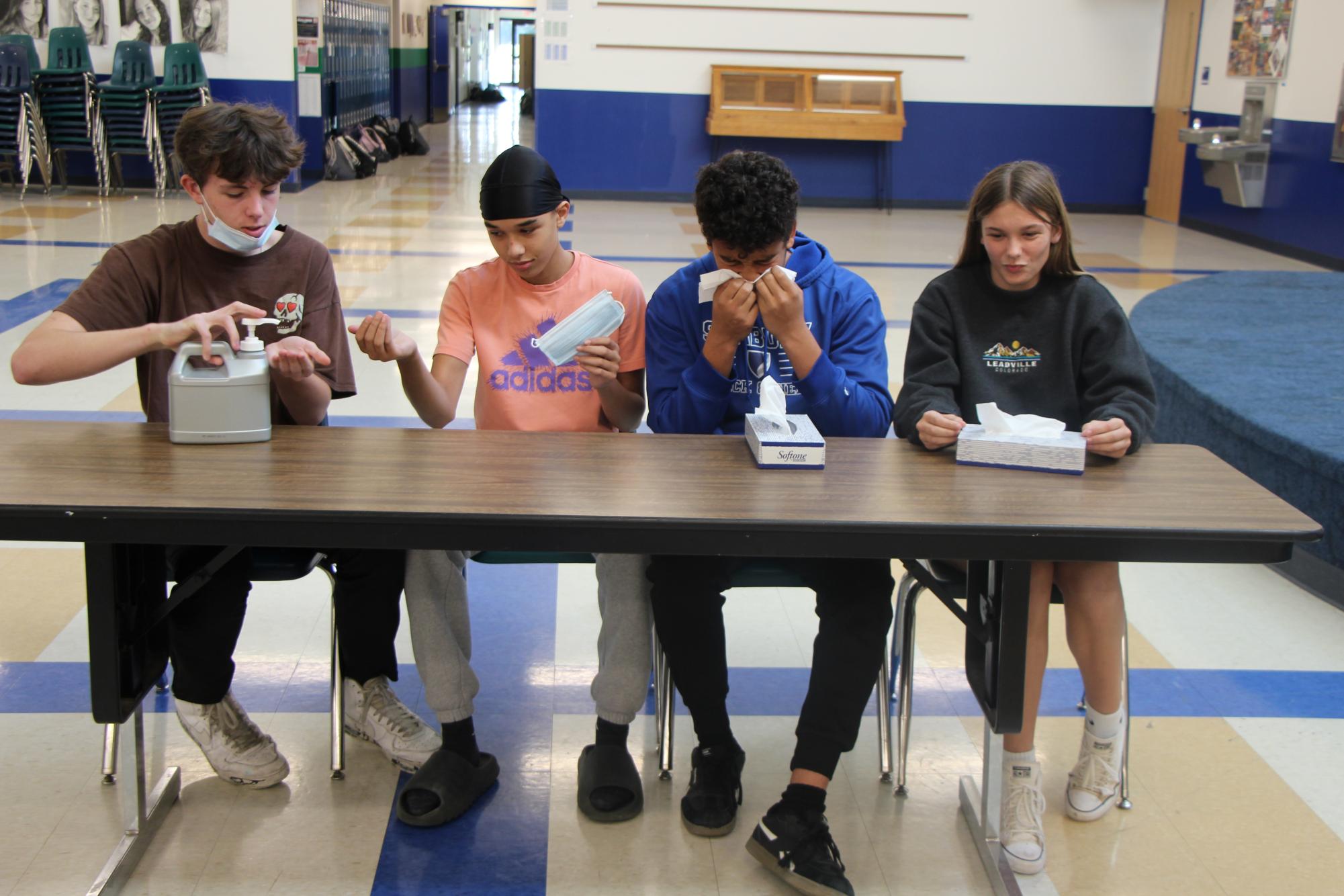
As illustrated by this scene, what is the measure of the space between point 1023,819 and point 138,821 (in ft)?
4.23

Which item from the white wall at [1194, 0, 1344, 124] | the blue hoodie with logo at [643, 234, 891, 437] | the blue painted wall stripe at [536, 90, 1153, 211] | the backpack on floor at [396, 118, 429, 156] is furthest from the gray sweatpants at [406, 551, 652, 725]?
the backpack on floor at [396, 118, 429, 156]

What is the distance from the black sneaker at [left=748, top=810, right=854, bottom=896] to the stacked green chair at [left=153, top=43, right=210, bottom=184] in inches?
342

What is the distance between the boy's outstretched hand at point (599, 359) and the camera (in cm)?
197

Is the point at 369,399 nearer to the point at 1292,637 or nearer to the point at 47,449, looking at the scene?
the point at 47,449

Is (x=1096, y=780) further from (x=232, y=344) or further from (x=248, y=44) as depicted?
(x=248, y=44)

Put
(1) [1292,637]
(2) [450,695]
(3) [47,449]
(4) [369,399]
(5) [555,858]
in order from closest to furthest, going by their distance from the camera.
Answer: (3) [47,449], (5) [555,858], (2) [450,695], (1) [1292,637], (4) [369,399]

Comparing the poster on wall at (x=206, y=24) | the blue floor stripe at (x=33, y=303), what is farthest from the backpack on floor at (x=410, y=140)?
the blue floor stripe at (x=33, y=303)

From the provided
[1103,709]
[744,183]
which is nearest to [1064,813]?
[1103,709]

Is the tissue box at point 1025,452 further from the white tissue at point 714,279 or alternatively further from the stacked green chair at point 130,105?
the stacked green chair at point 130,105

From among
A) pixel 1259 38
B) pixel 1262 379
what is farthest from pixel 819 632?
pixel 1259 38

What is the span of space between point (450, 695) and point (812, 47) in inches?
350

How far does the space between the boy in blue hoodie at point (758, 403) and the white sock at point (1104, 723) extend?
0.39 meters

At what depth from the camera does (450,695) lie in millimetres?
1955

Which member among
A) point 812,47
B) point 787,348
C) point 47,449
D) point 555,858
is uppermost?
point 812,47
